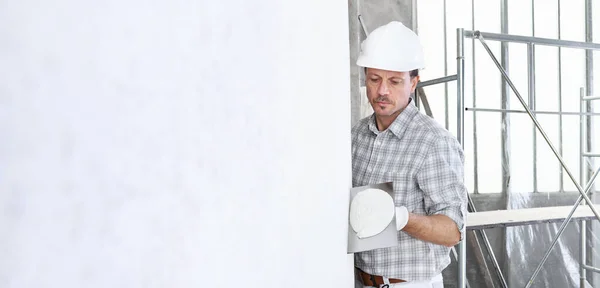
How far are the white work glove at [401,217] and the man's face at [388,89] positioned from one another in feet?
1.25

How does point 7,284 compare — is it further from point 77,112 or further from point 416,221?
point 416,221

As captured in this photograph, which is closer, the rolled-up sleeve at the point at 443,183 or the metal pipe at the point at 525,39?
the rolled-up sleeve at the point at 443,183

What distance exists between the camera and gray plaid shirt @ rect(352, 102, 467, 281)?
53.2 inches

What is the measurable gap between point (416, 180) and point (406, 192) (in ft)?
0.14

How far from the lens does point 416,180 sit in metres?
1.41

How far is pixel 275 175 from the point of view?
0.48 meters

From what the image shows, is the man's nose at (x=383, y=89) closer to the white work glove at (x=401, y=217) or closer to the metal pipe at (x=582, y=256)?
the white work glove at (x=401, y=217)

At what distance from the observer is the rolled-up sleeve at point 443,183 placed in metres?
1.35

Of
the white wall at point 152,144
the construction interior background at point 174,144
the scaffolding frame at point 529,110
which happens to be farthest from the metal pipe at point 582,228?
the white wall at point 152,144

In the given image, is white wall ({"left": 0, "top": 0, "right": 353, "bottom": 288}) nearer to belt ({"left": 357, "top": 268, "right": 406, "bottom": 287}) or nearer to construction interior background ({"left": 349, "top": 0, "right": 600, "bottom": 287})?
belt ({"left": 357, "top": 268, "right": 406, "bottom": 287})

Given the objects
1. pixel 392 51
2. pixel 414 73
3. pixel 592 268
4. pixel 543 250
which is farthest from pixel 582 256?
pixel 392 51

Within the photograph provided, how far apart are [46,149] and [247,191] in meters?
0.21

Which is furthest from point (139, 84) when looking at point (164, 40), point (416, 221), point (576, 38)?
point (576, 38)

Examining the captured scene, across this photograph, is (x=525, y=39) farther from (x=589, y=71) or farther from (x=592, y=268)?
(x=589, y=71)
